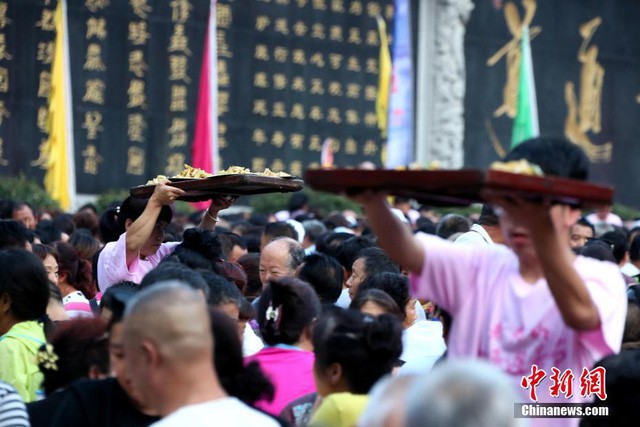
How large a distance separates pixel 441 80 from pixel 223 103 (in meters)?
3.68

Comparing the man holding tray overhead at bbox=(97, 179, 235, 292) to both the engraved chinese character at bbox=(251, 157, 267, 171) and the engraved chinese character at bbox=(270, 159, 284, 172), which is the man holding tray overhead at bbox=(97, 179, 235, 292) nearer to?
the engraved chinese character at bbox=(251, 157, 267, 171)

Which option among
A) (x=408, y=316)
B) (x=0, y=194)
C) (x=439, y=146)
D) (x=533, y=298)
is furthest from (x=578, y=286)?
(x=439, y=146)

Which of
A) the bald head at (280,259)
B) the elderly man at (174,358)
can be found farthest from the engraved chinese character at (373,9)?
the elderly man at (174,358)

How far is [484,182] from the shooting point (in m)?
2.32

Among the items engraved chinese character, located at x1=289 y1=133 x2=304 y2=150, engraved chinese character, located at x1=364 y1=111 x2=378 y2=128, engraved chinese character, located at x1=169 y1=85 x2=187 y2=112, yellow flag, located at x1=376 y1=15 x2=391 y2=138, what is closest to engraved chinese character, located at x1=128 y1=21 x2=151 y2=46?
engraved chinese character, located at x1=169 y1=85 x2=187 y2=112

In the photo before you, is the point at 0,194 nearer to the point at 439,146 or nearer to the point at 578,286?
the point at 439,146

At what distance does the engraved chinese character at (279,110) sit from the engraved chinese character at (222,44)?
36.5 inches

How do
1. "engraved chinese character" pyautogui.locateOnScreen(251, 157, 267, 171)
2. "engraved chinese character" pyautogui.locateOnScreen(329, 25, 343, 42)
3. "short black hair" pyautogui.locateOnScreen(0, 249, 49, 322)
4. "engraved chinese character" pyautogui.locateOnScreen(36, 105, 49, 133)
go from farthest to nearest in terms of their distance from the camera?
1. "engraved chinese character" pyautogui.locateOnScreen(329, 25, 343, 42)
2. "engraved chinese character" pyautogui.locateOnScreen(251, 157, 267, 171)
3. "engraved chinese character" pyautogui.locateOnScreen(36, 105, 49, 133)
4. "short black hair" pyautogui.locateOnScreen(0, 249, 49, 322)

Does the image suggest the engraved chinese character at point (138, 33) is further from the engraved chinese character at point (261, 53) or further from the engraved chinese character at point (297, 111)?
the engraved chinese character at point (297, 111)

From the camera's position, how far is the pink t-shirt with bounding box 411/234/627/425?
8.30 feet

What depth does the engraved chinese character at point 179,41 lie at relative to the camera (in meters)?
14.8

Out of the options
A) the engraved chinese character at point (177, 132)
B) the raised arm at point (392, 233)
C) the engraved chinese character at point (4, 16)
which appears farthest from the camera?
the engraved chinese character at point (177, 132)

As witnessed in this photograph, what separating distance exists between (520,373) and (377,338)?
63 centimetres

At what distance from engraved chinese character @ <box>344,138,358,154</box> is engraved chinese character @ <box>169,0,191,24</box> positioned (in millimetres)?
2921
